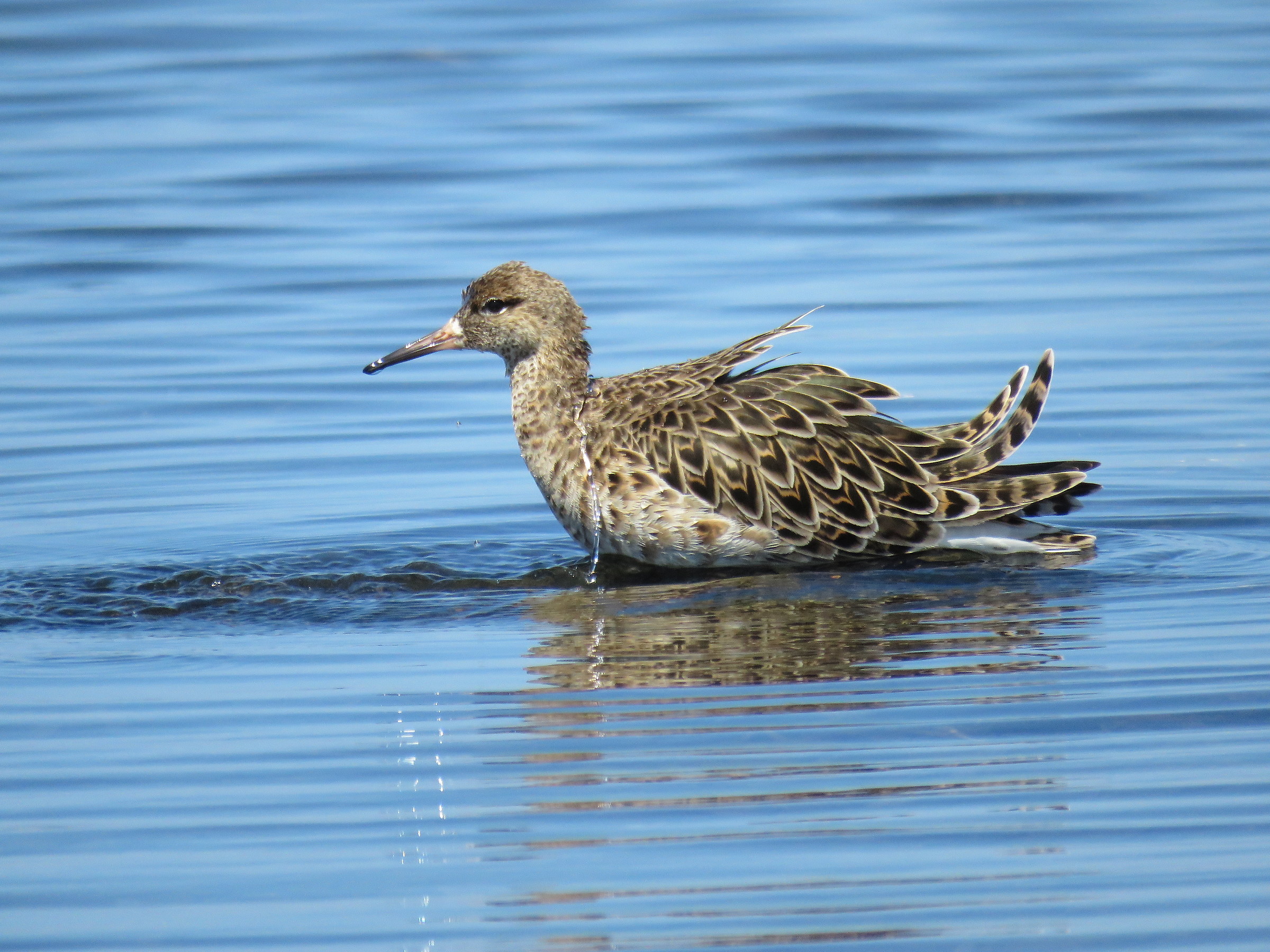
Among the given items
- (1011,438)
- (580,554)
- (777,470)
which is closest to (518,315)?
(580,554)

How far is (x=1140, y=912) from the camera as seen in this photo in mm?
4852

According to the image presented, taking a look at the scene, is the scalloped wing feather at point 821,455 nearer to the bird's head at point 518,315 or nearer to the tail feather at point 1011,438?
the tail feather at point 1011,438

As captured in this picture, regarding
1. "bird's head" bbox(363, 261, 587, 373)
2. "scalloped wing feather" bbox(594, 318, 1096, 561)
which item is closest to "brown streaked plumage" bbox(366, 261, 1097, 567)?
"scalloped wing feather" bbox(594, 318, 1096, 561)

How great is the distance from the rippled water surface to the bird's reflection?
0.03 m

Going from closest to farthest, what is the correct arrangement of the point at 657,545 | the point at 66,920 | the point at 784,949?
the point at 784,949
the point at 66,920
the point at 657,545

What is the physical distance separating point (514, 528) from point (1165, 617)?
10.9ft

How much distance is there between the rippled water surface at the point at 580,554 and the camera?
17.0 ft

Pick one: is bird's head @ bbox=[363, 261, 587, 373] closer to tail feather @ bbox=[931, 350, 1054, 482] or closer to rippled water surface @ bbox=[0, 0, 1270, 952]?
rippled water surface @ bbox=[0, 0, 1270, 952]

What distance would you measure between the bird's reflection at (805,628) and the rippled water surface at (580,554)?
3 cm

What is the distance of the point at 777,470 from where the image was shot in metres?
8.73

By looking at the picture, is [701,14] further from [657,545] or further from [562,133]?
[657,545]

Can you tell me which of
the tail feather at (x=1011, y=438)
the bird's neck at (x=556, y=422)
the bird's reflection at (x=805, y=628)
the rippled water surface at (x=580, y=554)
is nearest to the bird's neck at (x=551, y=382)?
the bird's neck at (x=556, y=422)

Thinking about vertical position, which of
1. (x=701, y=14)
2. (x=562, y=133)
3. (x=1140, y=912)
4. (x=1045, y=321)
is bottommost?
(x=1140, y=912)

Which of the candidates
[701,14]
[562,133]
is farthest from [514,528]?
[701,14]
